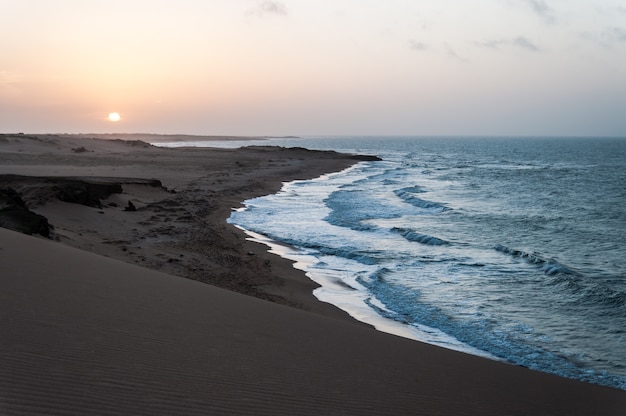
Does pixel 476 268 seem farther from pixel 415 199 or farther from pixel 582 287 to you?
pixel 415 199

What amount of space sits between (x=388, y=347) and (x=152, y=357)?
133 inches

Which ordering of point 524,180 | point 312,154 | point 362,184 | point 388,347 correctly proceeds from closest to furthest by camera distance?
point 388,347, point 362,184, point 524,180, point 312,154

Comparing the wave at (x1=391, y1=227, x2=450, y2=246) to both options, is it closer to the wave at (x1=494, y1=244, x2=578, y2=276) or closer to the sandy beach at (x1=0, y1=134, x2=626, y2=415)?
the wave at (x1=494, y1=244, x2=578, y2=276)

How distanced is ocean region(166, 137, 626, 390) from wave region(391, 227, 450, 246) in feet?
Answer: 0.33

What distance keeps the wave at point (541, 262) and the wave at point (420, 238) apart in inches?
73.3

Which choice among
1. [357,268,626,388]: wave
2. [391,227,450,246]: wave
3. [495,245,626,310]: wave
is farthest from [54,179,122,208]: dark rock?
[495,245,626,310]: wave

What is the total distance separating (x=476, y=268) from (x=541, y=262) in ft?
7.46

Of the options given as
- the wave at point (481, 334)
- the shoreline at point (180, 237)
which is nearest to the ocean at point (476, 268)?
the wave at point (481, 334)

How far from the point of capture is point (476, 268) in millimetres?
15555

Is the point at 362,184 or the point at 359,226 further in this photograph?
the point at 362,184

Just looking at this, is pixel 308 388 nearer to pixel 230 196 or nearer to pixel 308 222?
pixel 308 222

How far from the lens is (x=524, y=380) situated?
6.99 m

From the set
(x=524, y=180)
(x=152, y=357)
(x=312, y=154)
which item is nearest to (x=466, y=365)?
(x=152, y=357)

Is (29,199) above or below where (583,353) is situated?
above
